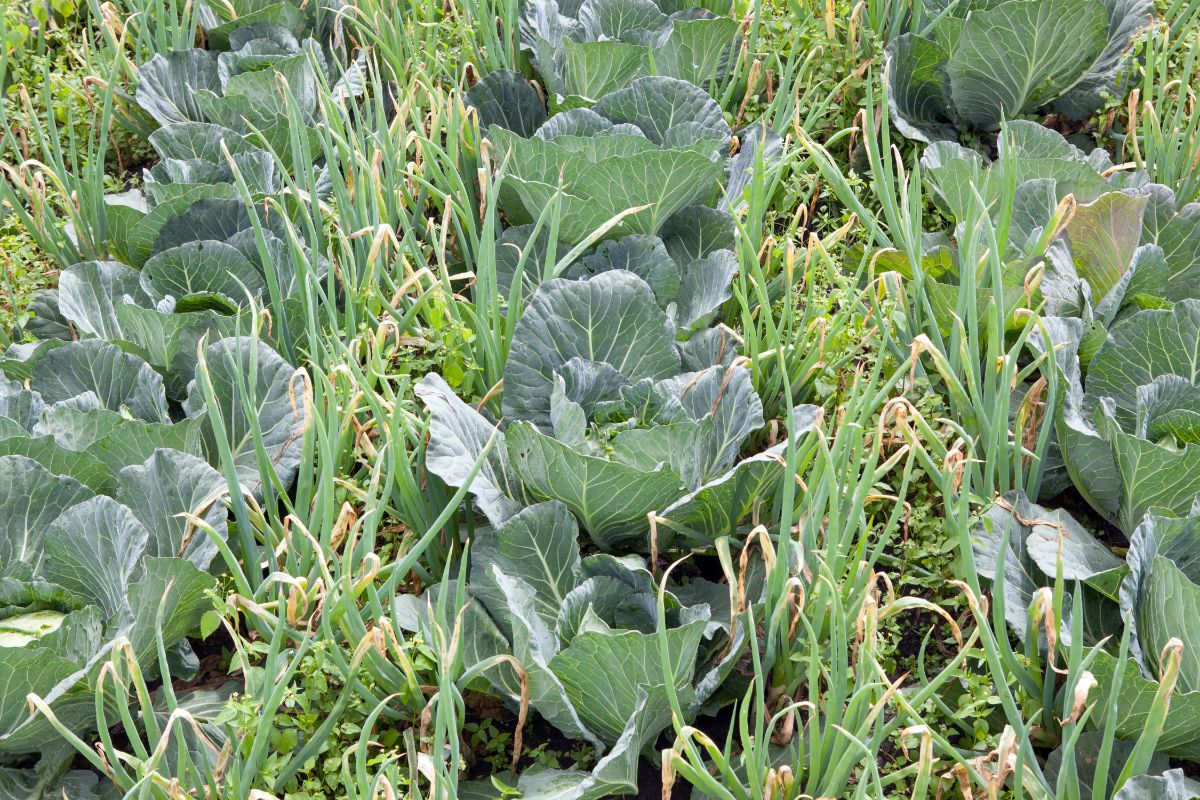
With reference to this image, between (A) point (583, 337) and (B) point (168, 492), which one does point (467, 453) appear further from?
(B) point (168, 492)

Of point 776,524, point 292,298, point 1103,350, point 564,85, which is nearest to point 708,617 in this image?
point 776,524

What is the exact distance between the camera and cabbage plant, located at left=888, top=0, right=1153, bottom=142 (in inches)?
98.4

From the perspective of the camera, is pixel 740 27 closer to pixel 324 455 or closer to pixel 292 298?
pixel 292 298

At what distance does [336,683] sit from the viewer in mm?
1628

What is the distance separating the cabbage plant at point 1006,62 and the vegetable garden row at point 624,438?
0.01 m

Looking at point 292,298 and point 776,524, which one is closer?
point 776,524

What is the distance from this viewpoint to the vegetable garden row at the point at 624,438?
1.48 metres

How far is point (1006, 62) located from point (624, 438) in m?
1.43

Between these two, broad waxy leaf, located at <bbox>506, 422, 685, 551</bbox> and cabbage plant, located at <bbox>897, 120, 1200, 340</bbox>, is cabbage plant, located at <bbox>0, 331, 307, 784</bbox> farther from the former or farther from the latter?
cabbage plant, located at <bbox>897, 120, 1200, 340</bbox>

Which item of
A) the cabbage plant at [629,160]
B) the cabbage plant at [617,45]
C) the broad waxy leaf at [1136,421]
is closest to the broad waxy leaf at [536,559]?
the cabbage plant at [629,160]

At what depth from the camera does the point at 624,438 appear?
1.70m

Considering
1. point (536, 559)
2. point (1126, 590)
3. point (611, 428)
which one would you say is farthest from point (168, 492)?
point (1126, 590)

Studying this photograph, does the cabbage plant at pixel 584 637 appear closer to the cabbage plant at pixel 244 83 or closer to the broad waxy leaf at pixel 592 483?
the broad waxy leaf at pixel 592 483

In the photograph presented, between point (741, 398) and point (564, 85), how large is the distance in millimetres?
1205
